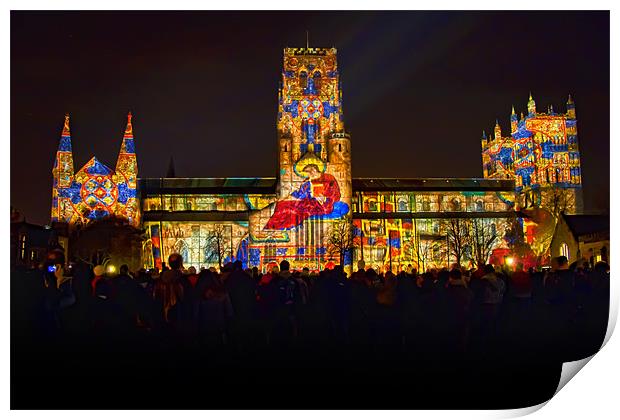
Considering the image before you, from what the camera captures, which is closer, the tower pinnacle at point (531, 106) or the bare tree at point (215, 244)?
the bare tree at point (215, 244)

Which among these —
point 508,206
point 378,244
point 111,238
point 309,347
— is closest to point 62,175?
point 111,238

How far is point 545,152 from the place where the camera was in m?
91.4

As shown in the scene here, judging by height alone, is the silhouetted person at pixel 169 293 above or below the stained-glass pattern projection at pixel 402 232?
below

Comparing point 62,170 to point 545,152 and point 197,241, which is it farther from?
point 545,152

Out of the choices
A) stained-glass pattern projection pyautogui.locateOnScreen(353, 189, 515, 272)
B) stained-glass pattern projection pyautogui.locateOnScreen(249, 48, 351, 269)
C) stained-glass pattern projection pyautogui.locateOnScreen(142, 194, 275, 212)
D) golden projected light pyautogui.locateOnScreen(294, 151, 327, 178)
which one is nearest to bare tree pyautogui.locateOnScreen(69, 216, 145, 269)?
stained-glass pattern projection pyautogui.locateOnScreen(249, 48, 351, 269)

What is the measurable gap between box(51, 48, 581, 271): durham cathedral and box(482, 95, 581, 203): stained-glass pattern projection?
152 millimetres

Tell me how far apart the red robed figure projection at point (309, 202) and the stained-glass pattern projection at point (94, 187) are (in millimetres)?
15751

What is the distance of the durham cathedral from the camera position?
73250mm

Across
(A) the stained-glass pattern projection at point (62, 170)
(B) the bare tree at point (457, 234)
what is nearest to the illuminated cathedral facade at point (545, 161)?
(B) the bare tree at point (457, 234)

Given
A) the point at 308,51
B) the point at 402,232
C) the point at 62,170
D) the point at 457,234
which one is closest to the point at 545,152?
the point at 457,234

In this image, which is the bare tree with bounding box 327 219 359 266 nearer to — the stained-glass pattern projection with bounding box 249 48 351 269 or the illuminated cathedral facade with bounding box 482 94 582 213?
the stained-glass pattern projection with bounding box 249 48 351 269

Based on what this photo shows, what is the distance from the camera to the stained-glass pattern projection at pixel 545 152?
294 feet

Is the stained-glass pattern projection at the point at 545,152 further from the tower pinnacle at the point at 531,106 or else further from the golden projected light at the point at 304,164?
the golden projected light at the point at 304,164

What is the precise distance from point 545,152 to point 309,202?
3546cm
